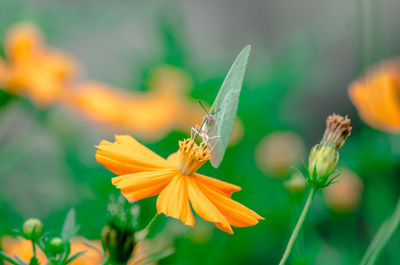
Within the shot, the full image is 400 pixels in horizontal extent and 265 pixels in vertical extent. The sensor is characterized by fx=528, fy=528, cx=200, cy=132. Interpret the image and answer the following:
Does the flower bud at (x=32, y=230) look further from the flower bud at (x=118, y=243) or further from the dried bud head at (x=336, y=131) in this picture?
the dried bud head at (x=336, y=131)

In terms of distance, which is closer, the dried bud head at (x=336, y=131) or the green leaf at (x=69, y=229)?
the green leaf at (x=69, y=229)

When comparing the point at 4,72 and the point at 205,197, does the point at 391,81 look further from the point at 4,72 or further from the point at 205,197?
the point at 4,72

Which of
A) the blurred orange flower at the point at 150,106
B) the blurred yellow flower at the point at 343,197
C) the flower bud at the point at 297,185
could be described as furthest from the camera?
the blurred orange flower at the point at 150,106

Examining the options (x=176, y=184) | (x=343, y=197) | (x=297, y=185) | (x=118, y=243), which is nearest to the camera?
(x=118, y=243)

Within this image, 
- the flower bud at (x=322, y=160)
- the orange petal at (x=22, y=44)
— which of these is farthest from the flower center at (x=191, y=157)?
the orange petal at (x=22, y=44)

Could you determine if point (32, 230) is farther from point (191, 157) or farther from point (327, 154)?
point (327, 154)

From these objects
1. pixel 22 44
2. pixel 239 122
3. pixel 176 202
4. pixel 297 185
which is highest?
pixel 239 122

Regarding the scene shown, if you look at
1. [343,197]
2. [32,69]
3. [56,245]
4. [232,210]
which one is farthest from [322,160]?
[32,69]
